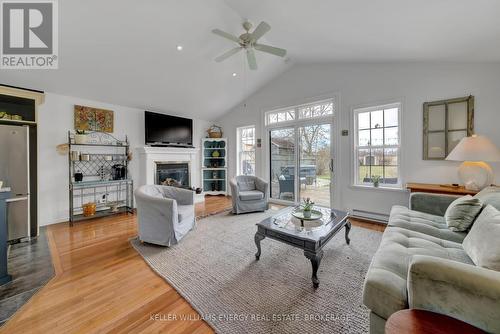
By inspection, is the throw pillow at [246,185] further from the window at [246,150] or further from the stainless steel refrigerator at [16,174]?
the stainless steel refrigerator at [16,174]

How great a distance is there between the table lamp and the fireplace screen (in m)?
5.20

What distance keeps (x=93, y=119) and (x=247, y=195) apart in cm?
347

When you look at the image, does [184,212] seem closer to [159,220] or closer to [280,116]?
[159,220]

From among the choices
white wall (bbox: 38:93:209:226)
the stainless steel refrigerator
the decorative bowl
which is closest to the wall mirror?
the decorative bowl

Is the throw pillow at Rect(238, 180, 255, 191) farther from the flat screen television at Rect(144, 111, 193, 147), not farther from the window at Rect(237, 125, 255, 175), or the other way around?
the flat screen television at Rect(144, 111, 193, 147)

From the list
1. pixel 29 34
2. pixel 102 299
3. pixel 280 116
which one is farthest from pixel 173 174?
pixel 102 299

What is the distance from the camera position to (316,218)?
2.47m

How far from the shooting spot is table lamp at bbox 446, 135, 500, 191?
242 centimetres

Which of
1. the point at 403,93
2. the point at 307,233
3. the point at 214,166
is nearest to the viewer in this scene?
the point at 307,233

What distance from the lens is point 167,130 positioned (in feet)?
16.9

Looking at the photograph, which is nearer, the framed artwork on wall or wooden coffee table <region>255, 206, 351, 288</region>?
wooden coffee table <region>255, 206, 351, 288</region>

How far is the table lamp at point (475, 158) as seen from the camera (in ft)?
7.96

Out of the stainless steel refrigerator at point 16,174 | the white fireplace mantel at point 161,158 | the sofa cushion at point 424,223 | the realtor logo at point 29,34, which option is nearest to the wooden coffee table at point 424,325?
the sofa cushion at point 424,223

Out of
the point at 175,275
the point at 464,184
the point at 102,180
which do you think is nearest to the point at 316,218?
the point at 175,275
